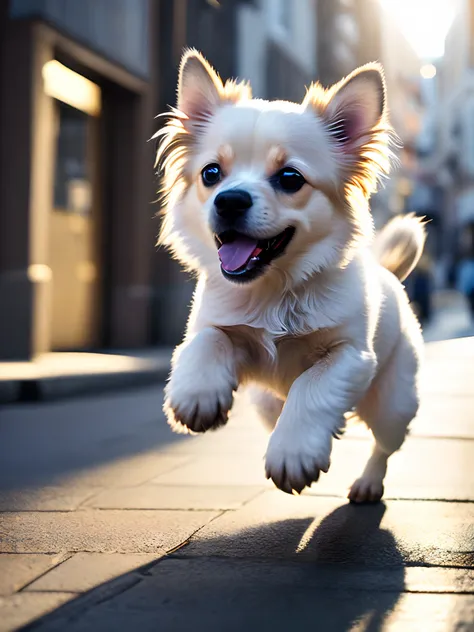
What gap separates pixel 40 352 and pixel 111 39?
398cm

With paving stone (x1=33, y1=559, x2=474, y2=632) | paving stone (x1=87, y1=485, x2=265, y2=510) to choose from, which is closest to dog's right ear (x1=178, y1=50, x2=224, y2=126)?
paving stone (x1=87, y1=485, x2=265, y2=510)

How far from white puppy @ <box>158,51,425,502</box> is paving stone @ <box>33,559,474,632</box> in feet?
1.13

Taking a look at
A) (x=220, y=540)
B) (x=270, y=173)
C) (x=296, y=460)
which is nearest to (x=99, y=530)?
(x=220, y=540)

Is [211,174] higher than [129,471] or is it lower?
higher

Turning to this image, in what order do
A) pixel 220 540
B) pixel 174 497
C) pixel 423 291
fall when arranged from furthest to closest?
pixel 423 291 < pixel 174 497 < pixel 220 540

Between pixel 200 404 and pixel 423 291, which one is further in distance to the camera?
pixel 423 291

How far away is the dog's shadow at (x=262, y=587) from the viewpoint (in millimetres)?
2285

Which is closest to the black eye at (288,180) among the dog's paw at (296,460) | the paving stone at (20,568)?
the dog's paw at (296,460)

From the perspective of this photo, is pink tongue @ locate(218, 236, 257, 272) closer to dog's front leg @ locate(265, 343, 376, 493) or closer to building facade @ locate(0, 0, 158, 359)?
dog's front leg @ locate(265, 343, 376, 493)

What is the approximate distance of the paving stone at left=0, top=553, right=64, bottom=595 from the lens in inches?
102

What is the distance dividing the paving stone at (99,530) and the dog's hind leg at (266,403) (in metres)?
0.50

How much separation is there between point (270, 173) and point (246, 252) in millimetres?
268

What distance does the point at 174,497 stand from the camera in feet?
12.7

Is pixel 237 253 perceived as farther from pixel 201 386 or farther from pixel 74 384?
pixel 74 384
